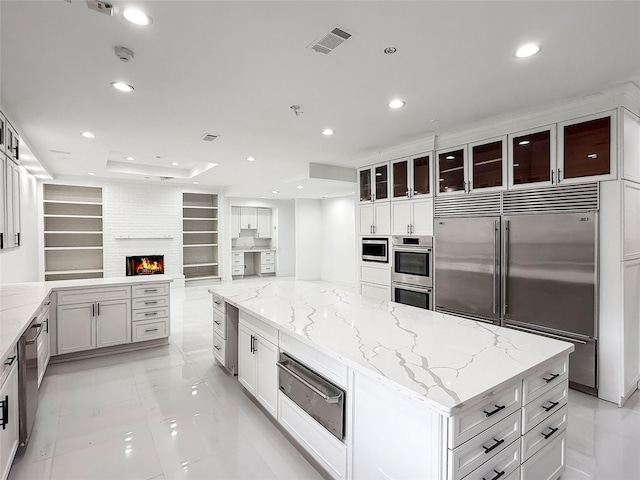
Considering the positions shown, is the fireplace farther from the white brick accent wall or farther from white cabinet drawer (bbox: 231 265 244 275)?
white cabinet drawer (bbox: 231 265 244 275)

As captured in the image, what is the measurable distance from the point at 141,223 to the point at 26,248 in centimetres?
274

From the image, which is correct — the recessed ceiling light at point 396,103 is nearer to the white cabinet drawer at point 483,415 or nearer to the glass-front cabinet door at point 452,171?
the glass-front cabinet door at point 452,171

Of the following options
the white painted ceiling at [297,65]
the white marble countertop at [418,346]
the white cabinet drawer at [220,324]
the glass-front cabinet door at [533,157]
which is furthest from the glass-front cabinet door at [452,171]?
the white cabinet drawer at [220,324]

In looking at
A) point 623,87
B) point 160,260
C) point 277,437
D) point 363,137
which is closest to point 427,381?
point 277,437

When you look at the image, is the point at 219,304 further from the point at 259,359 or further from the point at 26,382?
the point at 26,382

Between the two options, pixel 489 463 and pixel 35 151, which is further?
pixel 35 151

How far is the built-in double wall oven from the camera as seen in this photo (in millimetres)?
4383

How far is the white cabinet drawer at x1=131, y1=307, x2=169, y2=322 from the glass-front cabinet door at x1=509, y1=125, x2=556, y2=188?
4233 millimetres

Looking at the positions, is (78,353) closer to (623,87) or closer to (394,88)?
(394,88)

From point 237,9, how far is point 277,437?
2.67m

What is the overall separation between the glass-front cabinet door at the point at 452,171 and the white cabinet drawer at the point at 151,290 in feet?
11.8

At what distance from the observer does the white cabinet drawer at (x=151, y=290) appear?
4070mm

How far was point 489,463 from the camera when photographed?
140 cm

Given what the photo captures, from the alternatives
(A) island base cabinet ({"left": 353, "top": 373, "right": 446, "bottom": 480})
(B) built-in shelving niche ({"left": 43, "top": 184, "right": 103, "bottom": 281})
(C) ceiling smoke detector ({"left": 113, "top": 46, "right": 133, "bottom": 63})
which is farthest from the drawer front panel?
(B) built-in shelving niche ({"left": 43, "top": 184, "right": 103, "bottom": 281})
